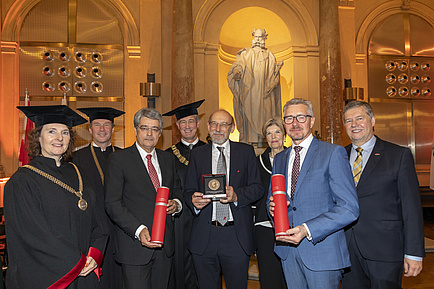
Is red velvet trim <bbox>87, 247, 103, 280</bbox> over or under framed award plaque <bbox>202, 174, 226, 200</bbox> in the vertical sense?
under

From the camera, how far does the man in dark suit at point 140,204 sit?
2.82m

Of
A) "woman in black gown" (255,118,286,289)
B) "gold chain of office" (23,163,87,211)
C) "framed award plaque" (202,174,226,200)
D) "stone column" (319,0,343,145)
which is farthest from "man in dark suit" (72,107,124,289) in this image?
"stone column" (319,0,343,145)

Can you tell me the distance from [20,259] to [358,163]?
8.10 feet

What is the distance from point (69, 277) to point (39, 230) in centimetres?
34

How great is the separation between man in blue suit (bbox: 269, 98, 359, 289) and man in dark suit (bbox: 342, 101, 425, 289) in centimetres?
43

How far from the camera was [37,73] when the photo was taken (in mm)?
9086

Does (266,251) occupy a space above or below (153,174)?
below

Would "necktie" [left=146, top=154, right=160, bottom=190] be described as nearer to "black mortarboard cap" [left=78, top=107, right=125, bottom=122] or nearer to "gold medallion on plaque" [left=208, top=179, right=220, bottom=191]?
"gold medallion on plaque" [left=208, top=179, right=220, bottom=191]

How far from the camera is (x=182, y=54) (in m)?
8.55

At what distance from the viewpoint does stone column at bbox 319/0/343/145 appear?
8828mm

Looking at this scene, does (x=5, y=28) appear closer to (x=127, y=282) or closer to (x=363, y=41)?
(x=127, y=282)

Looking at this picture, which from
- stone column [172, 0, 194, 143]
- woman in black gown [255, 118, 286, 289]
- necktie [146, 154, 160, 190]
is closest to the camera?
necktie [146, 154, 160, 190]

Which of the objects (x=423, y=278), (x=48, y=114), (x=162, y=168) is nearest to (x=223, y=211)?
(x=162, y=168)

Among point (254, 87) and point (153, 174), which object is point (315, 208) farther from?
point (254, 87)
